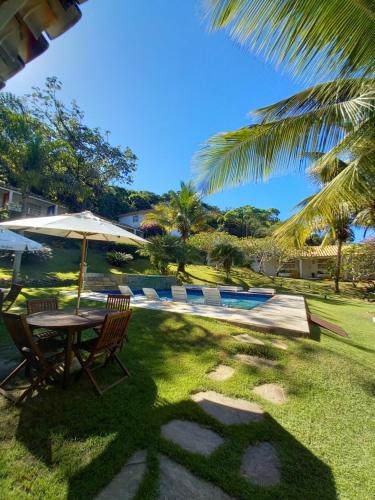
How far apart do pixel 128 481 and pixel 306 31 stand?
4.28 metres

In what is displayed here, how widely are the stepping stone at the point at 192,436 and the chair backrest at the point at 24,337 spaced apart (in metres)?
1.79

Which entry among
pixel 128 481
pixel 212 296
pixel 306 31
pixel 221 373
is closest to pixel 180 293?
pixel 212 296

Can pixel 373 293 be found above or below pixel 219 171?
below

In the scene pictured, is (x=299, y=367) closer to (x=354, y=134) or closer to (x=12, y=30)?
(x=354, y=134)

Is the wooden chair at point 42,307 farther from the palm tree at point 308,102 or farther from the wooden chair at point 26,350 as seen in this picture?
the palm tree at point 308,102

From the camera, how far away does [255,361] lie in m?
4.70

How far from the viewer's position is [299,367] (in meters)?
4.51

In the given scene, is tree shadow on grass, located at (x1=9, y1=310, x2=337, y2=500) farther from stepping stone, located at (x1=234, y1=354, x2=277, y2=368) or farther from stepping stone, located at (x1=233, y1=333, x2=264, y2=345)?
stepping stone, located at (x1=233, y1=333, x2=264, y2=345)

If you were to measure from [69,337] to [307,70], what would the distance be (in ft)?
14.1

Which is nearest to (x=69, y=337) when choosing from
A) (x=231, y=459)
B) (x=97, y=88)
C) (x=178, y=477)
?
(x=178, y=477)

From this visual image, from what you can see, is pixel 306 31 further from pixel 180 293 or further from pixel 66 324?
pixel 180 293

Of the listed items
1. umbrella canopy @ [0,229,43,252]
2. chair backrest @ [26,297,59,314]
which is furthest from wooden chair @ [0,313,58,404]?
umbrella canopy @ [0,229,43,252]

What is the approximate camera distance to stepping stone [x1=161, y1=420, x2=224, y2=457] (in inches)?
98.3

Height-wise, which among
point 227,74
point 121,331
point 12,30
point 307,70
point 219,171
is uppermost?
point 227,74
